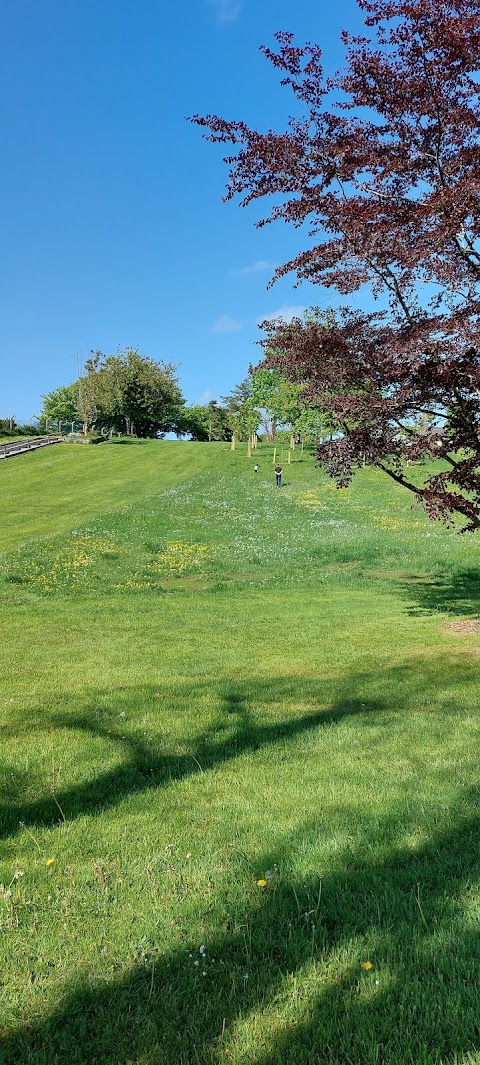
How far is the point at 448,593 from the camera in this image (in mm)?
14312

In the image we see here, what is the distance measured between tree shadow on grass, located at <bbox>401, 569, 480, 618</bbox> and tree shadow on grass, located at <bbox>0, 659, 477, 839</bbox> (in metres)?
4.32

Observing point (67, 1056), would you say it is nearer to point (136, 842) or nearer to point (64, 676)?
point (136, 842)

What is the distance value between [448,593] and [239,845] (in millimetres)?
11929

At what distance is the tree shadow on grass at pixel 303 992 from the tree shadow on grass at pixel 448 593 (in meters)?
9.51

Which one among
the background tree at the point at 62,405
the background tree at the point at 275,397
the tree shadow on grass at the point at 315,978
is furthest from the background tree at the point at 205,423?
the tree shadow on grass at the point at 315,978

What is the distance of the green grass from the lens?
229 centimetres

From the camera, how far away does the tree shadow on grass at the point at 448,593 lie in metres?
12.4

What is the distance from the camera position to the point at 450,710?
605 centimetres

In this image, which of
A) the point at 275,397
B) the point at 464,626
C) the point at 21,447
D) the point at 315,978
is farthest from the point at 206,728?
the point at 21,447

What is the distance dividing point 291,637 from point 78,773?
602cm

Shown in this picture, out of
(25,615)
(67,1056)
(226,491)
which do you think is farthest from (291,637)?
(226,491)

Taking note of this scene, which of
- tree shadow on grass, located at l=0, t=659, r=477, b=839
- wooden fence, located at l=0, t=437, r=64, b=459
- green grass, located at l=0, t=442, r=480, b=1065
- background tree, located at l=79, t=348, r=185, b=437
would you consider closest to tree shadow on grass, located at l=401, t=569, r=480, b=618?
green grass, located at l=0, t=442, r=480, b=1065

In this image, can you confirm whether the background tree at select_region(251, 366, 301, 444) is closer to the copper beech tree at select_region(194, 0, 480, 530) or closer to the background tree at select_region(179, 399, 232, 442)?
the copper beech tree at select_region(194, 0, 480, 530)

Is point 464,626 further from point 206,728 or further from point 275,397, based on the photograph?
point 275,397
